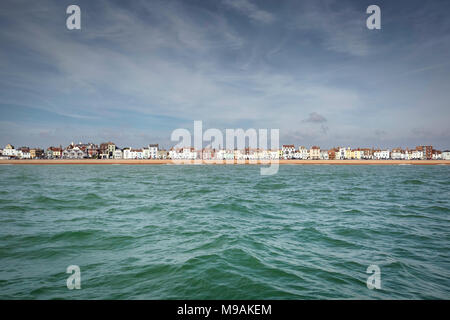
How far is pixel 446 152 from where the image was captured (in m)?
146

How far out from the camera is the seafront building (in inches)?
5034

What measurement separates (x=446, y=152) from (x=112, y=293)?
640ft

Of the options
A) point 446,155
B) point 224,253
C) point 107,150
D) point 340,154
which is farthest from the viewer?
point 446,155

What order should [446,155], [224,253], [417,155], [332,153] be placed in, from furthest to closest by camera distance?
[446,155] → [417,155] → [332,153] → [224,253]

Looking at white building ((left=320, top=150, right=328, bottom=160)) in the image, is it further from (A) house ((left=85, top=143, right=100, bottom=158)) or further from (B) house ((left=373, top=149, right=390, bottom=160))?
(A) house ((left=85, top=143, right=100, bottom=158))

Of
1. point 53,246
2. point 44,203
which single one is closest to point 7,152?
point 44,203

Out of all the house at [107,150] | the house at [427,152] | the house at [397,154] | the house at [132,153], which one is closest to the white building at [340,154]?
the house at [397,154]

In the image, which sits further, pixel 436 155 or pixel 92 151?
pixel 436 155

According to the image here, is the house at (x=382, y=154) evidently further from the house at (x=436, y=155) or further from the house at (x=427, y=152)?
the house at (x=436, y=155)

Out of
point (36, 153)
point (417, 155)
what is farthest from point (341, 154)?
point (36, 153)

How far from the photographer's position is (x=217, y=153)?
464 ft

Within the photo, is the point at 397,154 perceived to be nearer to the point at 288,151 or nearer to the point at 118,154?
the point at 288,151

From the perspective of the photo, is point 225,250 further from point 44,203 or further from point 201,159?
point 201,159

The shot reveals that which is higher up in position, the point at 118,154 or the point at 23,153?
the point at 23,153
